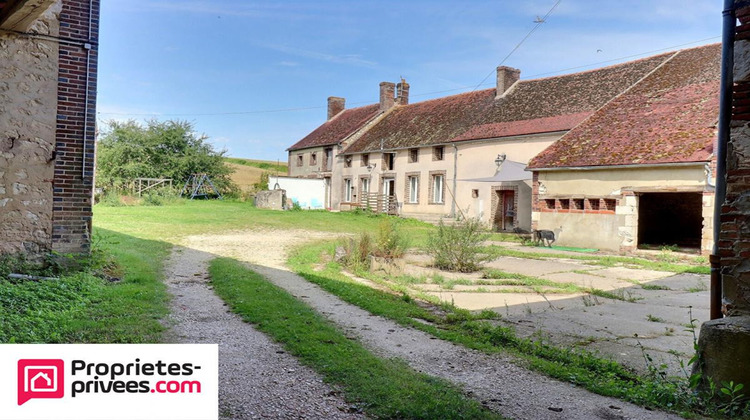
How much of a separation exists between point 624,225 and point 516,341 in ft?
39.7

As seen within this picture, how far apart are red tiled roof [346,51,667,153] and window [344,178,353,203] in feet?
6.41

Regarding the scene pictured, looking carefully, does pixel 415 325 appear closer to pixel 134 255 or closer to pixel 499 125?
pixel 134 255

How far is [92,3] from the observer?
8055 millimetres

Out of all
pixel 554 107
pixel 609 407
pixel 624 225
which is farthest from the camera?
pixel 554 107

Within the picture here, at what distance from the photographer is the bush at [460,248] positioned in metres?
11.2

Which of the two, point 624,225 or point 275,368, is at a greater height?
point 624,225

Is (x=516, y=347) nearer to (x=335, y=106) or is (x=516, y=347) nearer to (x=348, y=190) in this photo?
(x=348, y=190)

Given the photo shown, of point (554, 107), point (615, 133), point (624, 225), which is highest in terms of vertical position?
point (554, 107)

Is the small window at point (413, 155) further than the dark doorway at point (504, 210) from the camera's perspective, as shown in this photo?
Yes

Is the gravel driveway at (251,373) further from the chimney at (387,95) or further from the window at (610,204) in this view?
the chimney at (387,95)

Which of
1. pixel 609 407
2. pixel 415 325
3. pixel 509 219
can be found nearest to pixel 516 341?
pixel 415 325

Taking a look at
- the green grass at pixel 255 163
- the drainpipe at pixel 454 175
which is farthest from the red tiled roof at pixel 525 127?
the green grass at pixel 255 163

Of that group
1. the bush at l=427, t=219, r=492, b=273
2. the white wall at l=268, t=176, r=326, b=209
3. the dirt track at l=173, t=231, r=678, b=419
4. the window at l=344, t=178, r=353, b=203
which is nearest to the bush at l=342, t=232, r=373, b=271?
the bush at l=427, t=219, r=492, b=273

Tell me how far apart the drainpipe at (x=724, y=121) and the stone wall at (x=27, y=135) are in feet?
26.8
